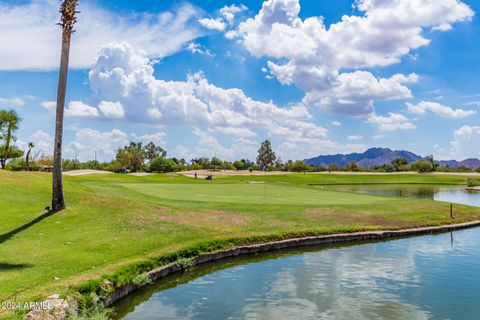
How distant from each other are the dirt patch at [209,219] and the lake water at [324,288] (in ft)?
16.9

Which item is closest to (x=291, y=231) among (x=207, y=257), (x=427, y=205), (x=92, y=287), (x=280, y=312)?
(x=207, y=257)

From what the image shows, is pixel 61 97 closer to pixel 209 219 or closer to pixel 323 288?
pixel 209 219

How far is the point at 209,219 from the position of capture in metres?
31.9

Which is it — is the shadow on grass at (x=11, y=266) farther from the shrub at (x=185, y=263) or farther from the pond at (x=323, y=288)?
the shrub at (x=185, y=263)

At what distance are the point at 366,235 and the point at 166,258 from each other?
1637cm

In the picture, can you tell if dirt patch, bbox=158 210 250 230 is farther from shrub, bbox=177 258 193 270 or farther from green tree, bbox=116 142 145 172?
green tree, bbox=116 142 145 172

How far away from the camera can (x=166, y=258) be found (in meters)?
21.9

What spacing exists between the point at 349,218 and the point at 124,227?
18.9m

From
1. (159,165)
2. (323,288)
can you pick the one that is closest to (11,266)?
(323,288)

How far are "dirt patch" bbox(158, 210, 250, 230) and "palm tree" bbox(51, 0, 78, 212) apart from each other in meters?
7.17

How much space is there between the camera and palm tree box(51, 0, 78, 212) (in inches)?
1133

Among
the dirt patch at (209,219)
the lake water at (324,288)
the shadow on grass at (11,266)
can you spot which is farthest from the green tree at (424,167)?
the shadow on grass at (11,266)

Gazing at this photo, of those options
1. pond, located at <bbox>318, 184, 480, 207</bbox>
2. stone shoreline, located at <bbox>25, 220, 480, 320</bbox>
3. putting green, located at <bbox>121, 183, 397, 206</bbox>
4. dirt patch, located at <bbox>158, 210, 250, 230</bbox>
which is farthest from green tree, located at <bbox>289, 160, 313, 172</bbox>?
dirt patch, located at <bbox>158, 210, 250, 230</bbox>

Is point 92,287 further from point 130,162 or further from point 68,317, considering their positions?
point 130,162
